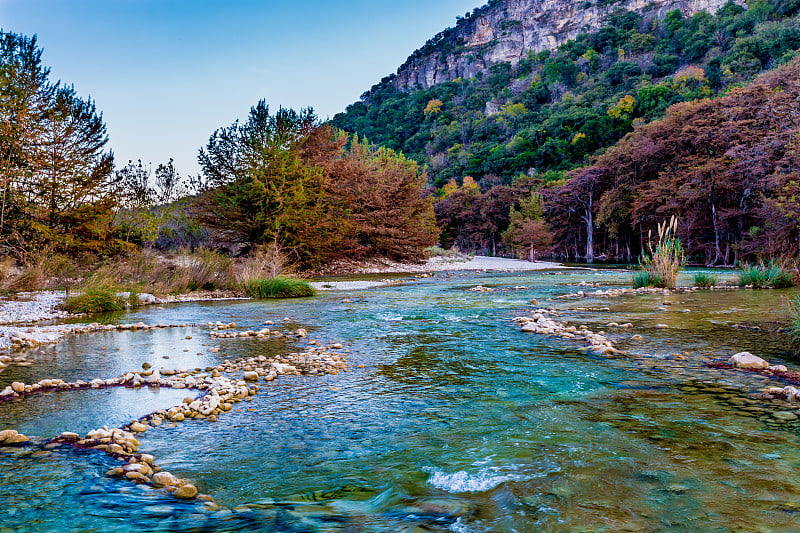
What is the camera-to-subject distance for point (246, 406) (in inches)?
158

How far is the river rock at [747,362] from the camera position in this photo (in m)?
4.79

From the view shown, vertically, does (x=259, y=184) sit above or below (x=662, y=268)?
above

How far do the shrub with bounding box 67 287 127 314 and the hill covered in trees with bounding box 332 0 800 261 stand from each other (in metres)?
31.6

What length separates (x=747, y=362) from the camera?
483 cm

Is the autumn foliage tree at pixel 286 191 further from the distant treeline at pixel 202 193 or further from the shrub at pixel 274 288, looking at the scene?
the shrub at pixel 274 288

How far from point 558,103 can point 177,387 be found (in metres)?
88.6

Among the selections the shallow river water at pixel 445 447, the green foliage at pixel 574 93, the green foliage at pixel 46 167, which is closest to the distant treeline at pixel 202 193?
the green foliage at pixel 46 167

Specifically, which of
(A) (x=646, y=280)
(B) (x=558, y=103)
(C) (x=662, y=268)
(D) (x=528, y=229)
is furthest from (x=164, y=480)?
(B) (x=558, y=103)

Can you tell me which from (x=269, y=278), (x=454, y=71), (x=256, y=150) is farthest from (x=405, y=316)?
(x=454, y=71)

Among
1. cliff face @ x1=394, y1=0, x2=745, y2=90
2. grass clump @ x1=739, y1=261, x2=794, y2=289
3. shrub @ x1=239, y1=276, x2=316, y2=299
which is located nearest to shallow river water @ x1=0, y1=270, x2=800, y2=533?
shrub @ x1=239, y1=276, x2=316, y2=299

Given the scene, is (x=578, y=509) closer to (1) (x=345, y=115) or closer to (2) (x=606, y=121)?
(2) (x=606, y=121)

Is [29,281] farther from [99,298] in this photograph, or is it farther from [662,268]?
[662,268]

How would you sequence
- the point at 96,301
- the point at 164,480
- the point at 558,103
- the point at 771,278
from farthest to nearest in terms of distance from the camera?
1. the point at 558,103
2. the point at 771,278
3. the point at 96,301
4. the point at 164,480

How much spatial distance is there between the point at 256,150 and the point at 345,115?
308 ft
